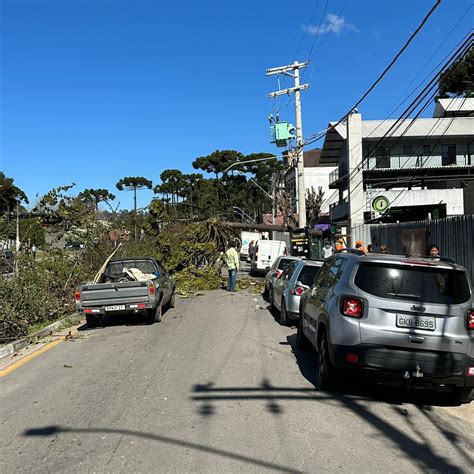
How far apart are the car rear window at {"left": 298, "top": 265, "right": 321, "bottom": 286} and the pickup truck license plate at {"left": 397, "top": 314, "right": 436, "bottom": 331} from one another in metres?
5.67

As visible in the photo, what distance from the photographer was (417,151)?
47969 millimetres

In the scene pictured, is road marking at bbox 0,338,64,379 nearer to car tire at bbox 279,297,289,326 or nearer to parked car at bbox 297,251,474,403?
car tire at bbox 279,297,289,326

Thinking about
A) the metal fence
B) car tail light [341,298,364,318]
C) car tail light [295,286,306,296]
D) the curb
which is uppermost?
the metal fence

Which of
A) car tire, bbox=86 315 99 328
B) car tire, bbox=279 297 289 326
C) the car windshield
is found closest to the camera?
car tire, bbox=279 297 289 326

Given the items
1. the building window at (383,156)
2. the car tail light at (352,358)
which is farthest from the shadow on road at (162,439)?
the building window at (383,156)

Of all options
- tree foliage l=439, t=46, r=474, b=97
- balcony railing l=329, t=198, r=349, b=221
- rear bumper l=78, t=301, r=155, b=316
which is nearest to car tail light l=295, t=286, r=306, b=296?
rear bumper l=78, t=301, r=155, b=316

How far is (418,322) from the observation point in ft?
19.3

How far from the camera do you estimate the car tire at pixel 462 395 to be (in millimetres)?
6055

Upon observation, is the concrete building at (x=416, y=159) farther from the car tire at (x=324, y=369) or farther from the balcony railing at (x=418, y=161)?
the car tire at (x=324, y=369)

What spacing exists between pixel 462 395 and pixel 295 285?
5685mm

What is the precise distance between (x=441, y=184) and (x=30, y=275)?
44.7 meters

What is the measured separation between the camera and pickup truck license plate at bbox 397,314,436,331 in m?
5.86

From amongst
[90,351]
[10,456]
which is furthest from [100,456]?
[90,351]

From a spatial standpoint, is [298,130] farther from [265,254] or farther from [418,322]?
[418,322]
